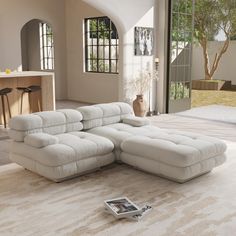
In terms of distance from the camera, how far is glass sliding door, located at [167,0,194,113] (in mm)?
8211

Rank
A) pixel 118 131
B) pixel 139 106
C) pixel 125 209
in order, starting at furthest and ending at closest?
pixel 139 106 < pixel 118 131 < pixel 125 209

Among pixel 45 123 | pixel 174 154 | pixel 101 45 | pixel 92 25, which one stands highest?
pixel 92 25

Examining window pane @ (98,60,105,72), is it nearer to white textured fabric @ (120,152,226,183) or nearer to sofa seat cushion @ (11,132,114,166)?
sofa seat cushion @ (11,132,114,166)

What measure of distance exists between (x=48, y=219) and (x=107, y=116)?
→ 2194 millimetres

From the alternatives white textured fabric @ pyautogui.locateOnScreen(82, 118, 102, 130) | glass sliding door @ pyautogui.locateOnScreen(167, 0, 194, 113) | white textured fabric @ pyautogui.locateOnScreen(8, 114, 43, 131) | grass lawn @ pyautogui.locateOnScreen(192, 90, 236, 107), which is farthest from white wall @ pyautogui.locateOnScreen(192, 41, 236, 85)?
white textured fabric @ pyautogui.locateOnScreen(8, 114, 43, 131)

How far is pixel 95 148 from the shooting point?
419cm

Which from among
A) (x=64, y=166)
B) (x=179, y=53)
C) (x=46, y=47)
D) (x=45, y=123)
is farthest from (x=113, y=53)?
(x=64, y=166)

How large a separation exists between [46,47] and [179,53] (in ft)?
14.7

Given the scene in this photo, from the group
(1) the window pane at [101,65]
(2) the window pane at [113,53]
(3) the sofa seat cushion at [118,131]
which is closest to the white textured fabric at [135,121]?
(3) the sofa seat cushion at [118,131]

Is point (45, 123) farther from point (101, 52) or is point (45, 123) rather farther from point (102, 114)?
point (101, 52)

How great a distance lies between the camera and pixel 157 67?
830 centimetres

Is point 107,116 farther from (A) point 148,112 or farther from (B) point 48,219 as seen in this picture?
(A) point 148,112

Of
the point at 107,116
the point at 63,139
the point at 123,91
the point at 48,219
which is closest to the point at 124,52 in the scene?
the point at 123,91

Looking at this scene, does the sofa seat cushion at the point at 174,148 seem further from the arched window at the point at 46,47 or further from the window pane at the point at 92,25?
the arched window at the point at 46,47
